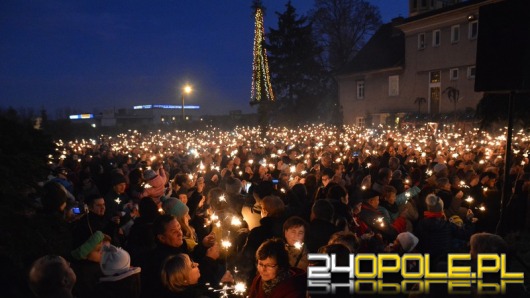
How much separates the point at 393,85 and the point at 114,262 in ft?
112

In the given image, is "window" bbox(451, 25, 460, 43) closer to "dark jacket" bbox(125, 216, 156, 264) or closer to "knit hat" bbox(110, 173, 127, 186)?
"knit hat" bbox(110, 173, 127, 186)

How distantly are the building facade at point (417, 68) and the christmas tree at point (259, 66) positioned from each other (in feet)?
40.9

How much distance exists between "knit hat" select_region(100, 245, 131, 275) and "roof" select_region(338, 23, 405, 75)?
33719 mm

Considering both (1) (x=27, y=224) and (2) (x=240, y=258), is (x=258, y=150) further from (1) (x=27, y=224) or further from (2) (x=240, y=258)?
(1) (x=27, y=224)

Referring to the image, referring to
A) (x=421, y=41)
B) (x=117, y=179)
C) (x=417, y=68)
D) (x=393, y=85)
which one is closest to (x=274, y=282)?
(x=117, y=179)

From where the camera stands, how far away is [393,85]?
114 feet

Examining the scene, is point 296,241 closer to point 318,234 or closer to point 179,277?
point 318,234

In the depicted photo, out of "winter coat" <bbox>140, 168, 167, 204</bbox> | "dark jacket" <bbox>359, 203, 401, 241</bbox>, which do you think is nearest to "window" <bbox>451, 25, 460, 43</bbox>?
"dark jacket" <bbox>359, 203, 401, 241</bbox>

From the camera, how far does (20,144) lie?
329cm

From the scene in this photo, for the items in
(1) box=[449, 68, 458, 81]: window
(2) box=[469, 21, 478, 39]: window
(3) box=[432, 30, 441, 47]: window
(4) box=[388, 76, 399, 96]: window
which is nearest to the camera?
(2) box=[469, 21, 478, 39]: window

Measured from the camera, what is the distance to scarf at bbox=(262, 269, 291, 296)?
3.39 meters

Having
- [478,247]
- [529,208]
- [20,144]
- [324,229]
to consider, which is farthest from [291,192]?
[529,208]

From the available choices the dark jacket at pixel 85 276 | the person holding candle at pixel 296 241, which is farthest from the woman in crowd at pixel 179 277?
the person holding candle at pixel 296 241

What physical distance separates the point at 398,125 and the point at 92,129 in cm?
2223
